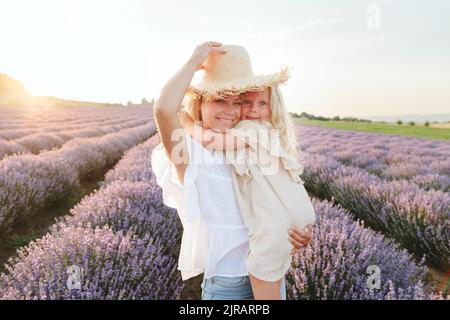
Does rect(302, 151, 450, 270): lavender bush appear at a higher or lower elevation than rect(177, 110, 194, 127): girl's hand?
lower

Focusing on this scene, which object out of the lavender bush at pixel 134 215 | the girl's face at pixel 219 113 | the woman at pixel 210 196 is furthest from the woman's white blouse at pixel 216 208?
the lavender bush at pixel 134 215

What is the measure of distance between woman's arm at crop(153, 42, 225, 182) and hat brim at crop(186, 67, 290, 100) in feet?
0.46

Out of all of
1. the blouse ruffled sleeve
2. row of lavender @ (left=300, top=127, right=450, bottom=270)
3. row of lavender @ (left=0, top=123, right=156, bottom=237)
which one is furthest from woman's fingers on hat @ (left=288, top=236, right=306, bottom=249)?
row of lavender @ (left=0, top=123, right=156, bottom=237)

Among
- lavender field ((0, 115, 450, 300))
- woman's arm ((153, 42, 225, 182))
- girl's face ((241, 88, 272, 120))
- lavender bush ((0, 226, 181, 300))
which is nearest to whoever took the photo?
woman's arm ((153, 42, 225, 182))

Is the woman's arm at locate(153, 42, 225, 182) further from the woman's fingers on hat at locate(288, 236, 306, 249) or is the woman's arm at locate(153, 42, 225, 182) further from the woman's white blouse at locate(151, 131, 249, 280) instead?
the woman's fingers on hat at locate(288, 236, 306, 249)

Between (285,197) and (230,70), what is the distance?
0.55 metres

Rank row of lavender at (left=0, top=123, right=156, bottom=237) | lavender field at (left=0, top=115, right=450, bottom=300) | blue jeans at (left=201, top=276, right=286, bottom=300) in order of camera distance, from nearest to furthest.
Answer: blue jeans at (left=201, top=276, right=286, bottom=300)
lavender field at (left=0, top=115, right=450, bottom=300)
row of lavender at (left=0, top=123, right=156, bottom=237)

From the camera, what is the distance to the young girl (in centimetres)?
140

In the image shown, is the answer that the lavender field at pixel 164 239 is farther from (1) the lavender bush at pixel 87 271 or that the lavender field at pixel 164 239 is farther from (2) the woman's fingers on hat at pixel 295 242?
(2) the woman's fingers on hat at pixel 295 242

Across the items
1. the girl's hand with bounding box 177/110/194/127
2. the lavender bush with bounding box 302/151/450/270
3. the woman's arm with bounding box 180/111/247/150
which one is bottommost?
the lavender bush with bounding box 302/151/450/270

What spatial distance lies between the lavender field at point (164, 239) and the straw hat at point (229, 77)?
1.05 metres

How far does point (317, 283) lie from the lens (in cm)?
223
